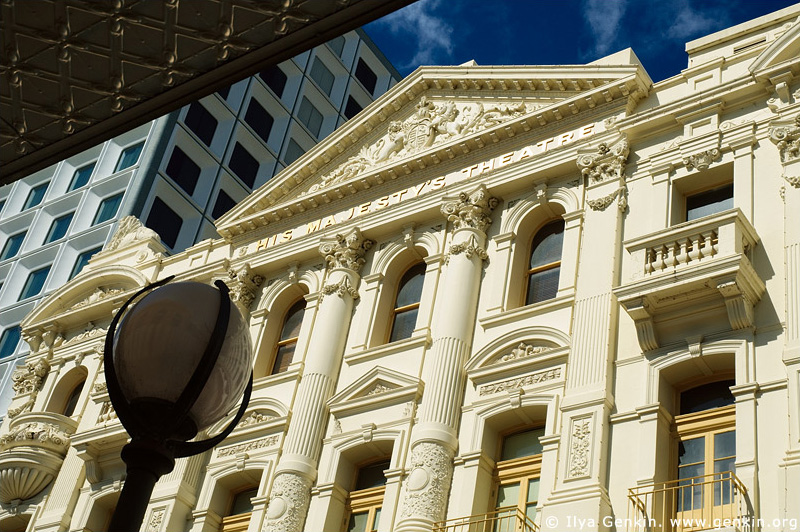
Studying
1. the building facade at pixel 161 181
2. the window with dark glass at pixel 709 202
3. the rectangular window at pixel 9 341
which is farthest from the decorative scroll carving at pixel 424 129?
the rectangular window at pixel 9 341

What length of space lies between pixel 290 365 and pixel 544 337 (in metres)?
6.20

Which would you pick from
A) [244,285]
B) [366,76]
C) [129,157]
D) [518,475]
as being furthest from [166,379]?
[366,76]

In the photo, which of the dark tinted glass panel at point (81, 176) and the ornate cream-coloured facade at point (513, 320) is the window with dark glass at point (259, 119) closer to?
the dark tinted glass panel at point (81, 176)

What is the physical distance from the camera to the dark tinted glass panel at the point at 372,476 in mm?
19756

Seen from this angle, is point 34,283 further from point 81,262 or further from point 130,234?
point 130,234

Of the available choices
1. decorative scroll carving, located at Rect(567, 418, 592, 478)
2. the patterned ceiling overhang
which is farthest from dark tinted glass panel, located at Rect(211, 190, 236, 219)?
the patterned ceiling overhang

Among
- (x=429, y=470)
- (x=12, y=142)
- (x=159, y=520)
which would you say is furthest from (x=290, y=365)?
(x=12, y=142)

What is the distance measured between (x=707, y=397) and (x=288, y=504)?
7670 mm

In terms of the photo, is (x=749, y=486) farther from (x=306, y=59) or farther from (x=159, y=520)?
(x=306, y=59)

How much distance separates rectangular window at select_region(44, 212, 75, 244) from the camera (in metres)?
38.6

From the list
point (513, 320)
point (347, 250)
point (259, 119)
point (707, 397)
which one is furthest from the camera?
point (259, 119)

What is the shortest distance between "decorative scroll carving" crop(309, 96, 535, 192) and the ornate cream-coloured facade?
7 cm

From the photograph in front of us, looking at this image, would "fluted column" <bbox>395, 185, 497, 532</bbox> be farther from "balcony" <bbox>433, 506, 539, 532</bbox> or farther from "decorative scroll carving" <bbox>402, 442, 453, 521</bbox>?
"balcony" <bbox>433, 506, 539, 532</bbox>

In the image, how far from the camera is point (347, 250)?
76.0 feet
